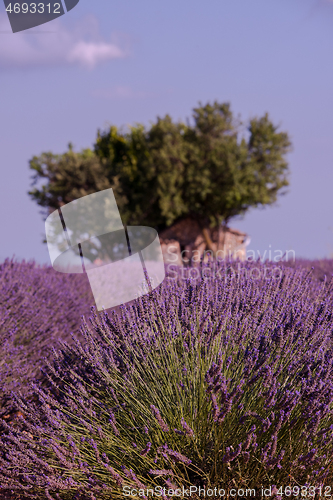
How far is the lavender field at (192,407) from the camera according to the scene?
210 cm

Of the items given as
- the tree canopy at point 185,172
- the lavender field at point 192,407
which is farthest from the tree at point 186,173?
the lavender field at point 192,407

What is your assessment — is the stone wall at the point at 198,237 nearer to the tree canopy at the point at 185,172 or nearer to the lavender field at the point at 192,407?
the tree canopy at the point at 185,172

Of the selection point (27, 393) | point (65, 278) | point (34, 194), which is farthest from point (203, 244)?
point (27, 393)

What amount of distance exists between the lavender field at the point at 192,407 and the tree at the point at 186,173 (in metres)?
18.2

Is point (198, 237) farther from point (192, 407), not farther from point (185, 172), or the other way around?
point (192, 407)

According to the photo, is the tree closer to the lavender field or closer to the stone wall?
the stone wall

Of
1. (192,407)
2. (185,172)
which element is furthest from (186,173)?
(192,407)

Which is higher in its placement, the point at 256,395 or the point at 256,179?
the point at 256,395

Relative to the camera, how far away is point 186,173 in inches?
862

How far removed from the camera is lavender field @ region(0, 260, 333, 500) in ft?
6.88

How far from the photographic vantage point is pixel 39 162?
23078 mm

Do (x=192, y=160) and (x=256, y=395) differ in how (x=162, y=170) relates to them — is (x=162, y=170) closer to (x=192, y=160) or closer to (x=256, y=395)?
(x=192, y=160)

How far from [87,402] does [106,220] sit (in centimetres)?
1865

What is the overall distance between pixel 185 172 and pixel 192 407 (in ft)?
65.7
